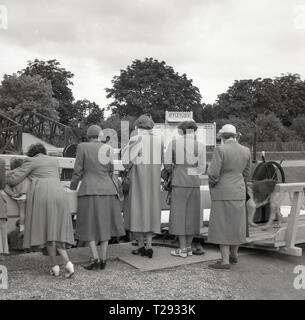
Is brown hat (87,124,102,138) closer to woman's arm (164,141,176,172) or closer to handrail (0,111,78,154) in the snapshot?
woman's arm (164,141,176,172)

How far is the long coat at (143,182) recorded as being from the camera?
6.22 m

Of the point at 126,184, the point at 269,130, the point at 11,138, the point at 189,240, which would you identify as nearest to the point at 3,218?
the point at 126,184

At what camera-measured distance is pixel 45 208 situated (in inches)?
210

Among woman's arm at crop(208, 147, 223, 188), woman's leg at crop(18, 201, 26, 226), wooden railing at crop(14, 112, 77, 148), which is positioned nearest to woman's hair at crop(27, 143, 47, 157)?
woman's leg at crop(18, 201, 26, 226)

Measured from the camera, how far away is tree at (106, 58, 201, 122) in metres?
65.4

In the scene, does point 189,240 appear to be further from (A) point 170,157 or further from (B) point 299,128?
(B) point 299,128

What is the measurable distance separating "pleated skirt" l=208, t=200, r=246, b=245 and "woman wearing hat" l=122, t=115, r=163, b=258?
0.74 m

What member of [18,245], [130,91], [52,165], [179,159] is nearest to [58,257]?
[18,245]

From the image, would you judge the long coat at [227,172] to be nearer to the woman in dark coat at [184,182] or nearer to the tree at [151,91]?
the woman in dark coat at [184,182]

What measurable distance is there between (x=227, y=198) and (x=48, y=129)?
629 inches

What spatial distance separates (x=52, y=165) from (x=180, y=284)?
184cm

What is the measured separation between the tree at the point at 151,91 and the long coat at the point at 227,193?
188 ft

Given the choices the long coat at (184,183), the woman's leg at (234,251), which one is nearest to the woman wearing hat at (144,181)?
the long coat at (184,183)

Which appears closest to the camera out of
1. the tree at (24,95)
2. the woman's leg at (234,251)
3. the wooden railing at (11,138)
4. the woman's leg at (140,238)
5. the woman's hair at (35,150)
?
the woman's hair at (35,150)
